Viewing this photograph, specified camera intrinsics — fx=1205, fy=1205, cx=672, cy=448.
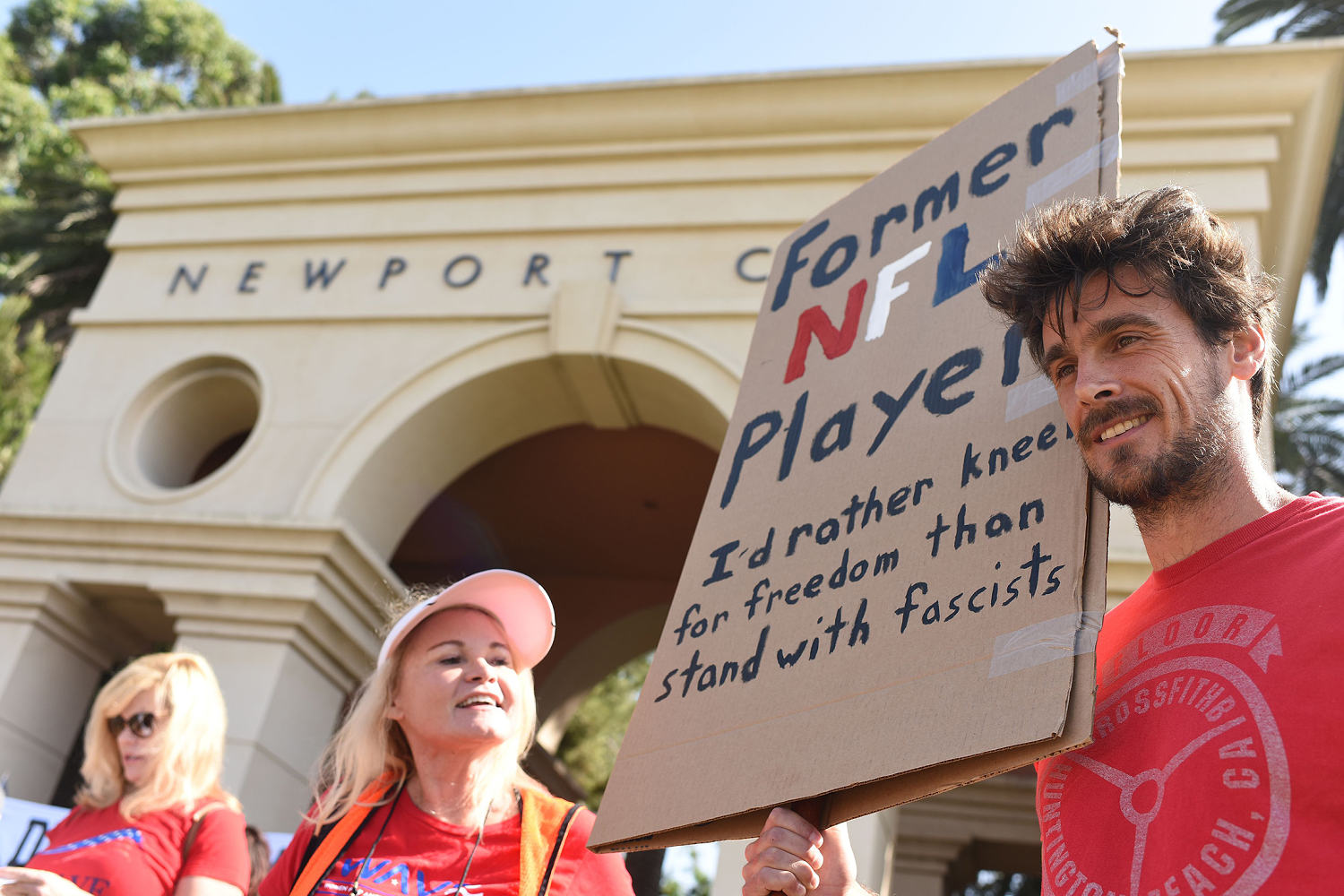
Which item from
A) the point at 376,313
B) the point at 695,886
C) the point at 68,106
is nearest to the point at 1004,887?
the point at 695,886

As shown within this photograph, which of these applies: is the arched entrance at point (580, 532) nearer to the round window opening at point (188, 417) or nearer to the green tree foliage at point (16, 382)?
the round window opening at point (188, 417)

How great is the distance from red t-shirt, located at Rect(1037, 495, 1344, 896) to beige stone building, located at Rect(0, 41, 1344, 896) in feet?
16.4

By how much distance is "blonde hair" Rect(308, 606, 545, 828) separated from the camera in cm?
282

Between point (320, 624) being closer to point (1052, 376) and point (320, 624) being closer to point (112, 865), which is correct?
point (112, 865)

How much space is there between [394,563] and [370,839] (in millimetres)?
9552

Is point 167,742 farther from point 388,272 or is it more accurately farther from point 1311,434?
point 1311,434

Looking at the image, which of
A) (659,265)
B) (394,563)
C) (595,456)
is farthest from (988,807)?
(394,563)

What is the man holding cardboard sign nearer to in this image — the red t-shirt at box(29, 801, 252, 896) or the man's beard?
the man's beard

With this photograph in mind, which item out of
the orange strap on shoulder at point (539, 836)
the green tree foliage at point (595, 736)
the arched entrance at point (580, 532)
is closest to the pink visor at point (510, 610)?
the orange strap on shoulder at point (539, 836)

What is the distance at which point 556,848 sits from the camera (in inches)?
103

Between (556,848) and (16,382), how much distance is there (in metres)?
11.4

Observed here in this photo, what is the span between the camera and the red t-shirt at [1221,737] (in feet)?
4.48

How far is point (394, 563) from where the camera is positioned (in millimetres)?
11969

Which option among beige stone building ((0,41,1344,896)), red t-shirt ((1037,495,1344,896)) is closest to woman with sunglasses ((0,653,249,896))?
red t-shirt ((1037,495,1344,896))
